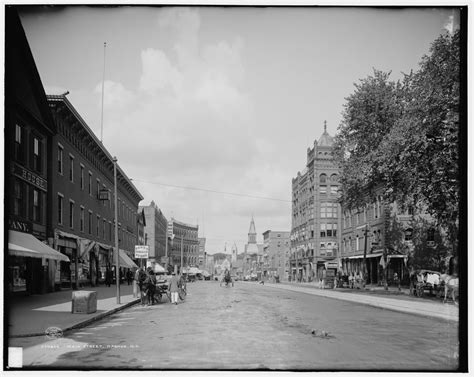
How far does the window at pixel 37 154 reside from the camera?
2726 centimetres

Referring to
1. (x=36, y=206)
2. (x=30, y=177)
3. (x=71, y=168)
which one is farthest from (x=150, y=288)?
(x=71, y=168)

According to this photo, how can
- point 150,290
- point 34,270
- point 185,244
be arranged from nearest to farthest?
point 150,290
point 34,270
point 185,244

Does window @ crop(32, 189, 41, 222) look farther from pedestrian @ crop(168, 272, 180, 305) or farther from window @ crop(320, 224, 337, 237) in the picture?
window @ crop(320, 224, 337, 237)

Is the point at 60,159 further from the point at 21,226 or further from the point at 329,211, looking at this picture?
the point at 329,211

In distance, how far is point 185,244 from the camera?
15775cm

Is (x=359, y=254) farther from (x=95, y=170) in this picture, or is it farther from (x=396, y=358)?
(x=396, y=358)

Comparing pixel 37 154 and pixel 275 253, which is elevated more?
pixel 37 154

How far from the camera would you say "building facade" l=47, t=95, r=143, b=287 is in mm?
30750

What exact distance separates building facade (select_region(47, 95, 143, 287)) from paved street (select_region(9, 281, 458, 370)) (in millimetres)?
15561

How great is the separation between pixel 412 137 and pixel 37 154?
18430mm

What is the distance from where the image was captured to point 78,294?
61.2 feet

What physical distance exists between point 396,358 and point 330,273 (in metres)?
44.4

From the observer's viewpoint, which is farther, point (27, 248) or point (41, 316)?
point (27, 248)

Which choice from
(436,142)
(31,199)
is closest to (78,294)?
(31,199)
